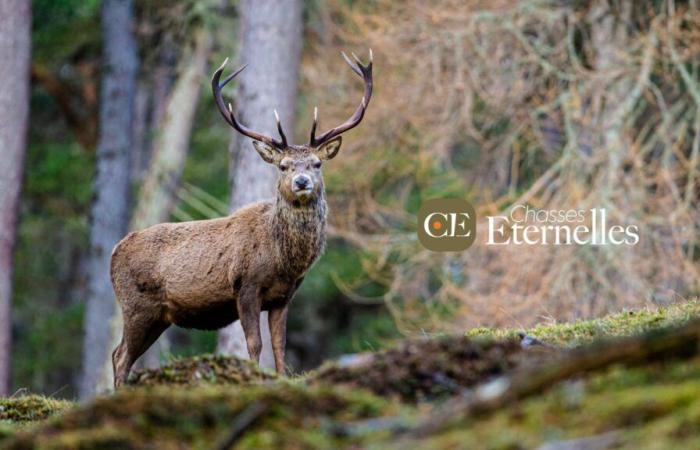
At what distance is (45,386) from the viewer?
32.0 metres

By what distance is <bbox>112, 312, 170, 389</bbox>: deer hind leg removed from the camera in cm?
964

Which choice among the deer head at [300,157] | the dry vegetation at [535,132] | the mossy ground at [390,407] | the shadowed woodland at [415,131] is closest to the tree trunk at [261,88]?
the shadowed woodland at [415,131]

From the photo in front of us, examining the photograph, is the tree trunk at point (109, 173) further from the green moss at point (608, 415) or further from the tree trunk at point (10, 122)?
the green moss at point (608, 415)

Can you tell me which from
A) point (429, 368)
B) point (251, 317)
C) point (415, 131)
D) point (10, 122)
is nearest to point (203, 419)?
point (429, 368)

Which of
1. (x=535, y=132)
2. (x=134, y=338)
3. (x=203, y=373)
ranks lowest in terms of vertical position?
(x=134, y=338)

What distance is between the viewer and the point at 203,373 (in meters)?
5.90

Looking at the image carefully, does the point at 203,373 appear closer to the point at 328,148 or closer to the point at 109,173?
the point at 328,148

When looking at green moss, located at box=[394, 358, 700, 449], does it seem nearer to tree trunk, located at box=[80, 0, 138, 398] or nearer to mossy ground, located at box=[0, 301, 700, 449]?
mossy ground, located at box=[0, 301, 700, 449]

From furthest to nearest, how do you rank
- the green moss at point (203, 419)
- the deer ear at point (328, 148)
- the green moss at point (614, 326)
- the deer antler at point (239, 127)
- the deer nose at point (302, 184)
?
the deer ear at point (328, 148), the deer antler at point (239, 127), the deer nose at point (302, 184), the green moss at point (614, 326), the green moss at point (203, 419)

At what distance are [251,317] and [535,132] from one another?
8.60m

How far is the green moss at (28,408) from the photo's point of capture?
7906 mm

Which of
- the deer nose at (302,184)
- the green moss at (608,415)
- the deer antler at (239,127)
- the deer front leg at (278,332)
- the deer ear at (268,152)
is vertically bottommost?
the deer front leg at (278,332)

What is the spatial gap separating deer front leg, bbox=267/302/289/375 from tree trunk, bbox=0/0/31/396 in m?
7.48

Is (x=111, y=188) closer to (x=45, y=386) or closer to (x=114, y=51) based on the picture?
(x=114, y=51)
